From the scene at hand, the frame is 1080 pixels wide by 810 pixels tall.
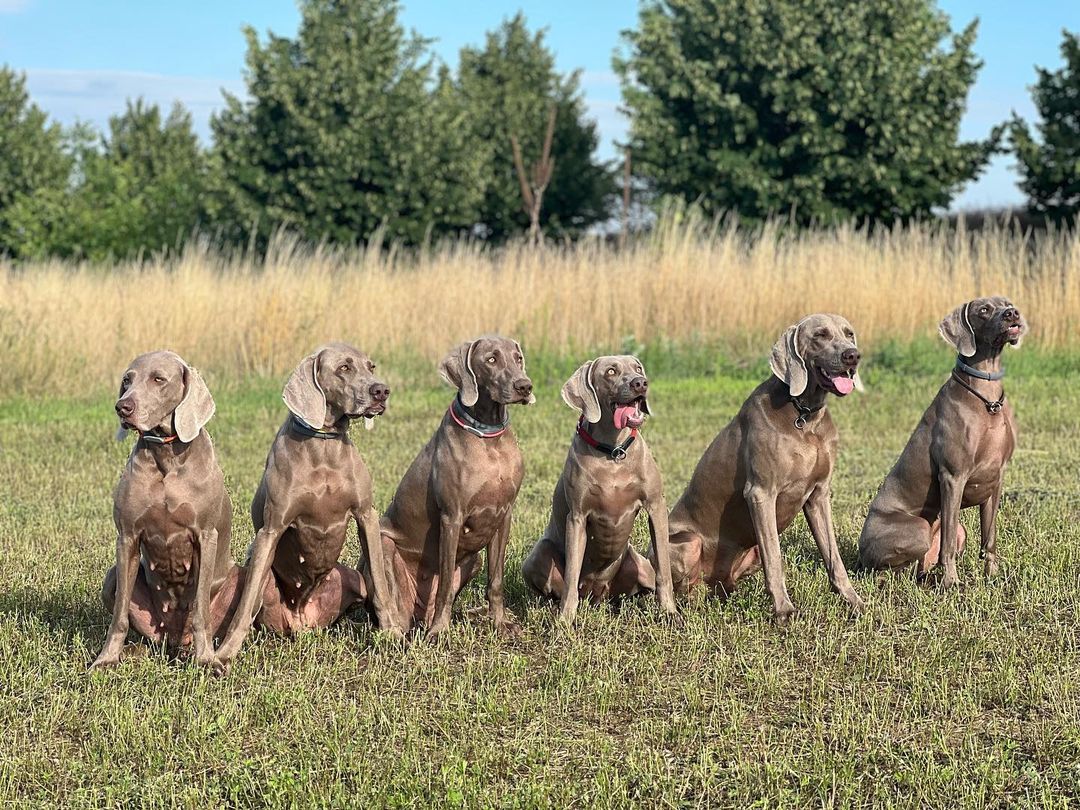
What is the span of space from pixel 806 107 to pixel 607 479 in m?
20.3

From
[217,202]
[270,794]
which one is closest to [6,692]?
[270,794]

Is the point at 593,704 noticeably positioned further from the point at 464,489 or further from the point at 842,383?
the point at 842,383

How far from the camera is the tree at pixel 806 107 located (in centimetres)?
2350

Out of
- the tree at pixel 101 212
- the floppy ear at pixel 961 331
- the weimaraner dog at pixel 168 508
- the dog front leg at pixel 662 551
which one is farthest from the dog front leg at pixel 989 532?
the tree at pixel 101 212

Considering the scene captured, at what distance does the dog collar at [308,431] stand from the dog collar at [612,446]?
3.66 feet

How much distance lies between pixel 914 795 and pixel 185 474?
2.82 m

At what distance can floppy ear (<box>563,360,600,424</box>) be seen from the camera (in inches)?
199

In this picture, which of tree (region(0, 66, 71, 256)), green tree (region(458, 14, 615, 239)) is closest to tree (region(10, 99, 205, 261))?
tree (region(0, 66, 71, 256))

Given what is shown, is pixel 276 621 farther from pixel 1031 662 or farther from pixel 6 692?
pixel 1031 662

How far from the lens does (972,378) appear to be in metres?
5.74

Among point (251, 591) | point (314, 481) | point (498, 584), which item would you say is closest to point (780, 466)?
point (498, 584)

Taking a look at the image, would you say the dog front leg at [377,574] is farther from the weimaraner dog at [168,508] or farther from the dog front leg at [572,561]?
the dog front leg at [572,561]

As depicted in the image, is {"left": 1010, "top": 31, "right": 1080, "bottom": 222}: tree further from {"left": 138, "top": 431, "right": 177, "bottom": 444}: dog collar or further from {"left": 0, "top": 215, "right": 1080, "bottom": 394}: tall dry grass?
{"left": 138, "top": 431, "right": 177, "bottom": 444}: dog collar

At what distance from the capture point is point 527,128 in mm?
34594
